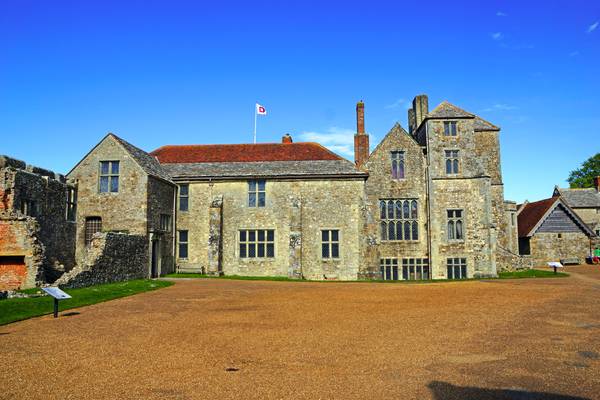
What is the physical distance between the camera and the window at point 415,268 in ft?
92.9

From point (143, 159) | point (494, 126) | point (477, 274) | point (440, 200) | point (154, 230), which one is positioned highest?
point (494, 126)

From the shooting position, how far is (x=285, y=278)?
26.1 meters

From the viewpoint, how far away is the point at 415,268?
1120 inches

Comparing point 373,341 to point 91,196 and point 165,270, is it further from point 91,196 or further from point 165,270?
point 91,196

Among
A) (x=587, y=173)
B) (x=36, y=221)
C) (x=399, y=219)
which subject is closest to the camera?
(x=36, y=221)

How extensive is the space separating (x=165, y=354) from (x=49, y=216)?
19.0 metres

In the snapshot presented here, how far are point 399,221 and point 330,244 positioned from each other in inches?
216

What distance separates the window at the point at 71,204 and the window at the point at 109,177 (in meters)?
1.67

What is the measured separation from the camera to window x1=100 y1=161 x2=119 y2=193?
25812 mm

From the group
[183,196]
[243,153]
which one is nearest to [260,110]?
[243,153]

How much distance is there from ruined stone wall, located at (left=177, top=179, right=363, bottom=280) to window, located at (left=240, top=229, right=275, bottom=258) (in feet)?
1.05

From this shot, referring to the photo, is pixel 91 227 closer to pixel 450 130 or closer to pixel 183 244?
pixel 183 244

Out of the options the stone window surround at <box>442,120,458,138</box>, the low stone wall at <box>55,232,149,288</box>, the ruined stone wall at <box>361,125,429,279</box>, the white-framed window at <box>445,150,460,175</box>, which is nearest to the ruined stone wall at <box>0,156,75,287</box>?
the low stone wall at <box>55,232,149,288</box>

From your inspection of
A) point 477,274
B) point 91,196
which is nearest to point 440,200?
point 477,274
